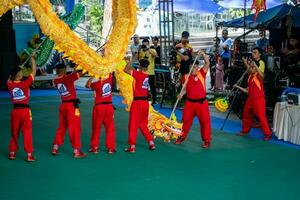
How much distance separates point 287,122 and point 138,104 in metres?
2.65

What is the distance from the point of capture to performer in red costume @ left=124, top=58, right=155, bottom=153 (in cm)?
772

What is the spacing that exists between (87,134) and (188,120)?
2.15m

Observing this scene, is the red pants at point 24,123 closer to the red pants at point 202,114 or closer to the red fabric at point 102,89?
the red fabric at point 102,89

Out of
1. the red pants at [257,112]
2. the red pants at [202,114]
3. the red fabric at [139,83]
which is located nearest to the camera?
the red fabric at [139,83]

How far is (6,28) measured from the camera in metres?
17.5

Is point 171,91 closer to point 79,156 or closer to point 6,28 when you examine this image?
point 79,156

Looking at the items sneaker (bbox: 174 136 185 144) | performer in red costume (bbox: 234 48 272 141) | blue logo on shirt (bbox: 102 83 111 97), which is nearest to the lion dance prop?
blue logo on shirt (bbox: 102 83 111 97)

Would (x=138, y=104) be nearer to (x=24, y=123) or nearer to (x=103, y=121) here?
(x=103, y=121)

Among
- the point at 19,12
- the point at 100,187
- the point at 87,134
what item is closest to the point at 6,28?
the point at 19,12

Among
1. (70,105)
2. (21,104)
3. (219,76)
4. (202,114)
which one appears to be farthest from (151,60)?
(21,104)

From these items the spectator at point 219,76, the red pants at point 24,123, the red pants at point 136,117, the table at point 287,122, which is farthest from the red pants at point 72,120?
the spectator at point 219,76

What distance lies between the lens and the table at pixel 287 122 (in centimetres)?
836

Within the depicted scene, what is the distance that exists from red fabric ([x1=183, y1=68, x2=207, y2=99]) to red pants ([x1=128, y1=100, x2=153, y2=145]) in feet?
2.53

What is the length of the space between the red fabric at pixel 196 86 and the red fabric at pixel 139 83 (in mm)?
802
